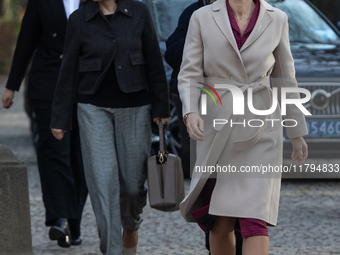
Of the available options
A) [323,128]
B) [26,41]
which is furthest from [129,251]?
[323,128]

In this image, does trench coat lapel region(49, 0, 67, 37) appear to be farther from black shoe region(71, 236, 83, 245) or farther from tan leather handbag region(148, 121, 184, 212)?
black shoe region(71, 236, 83, 245)

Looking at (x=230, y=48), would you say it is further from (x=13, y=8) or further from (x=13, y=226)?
(x=13, y=8)

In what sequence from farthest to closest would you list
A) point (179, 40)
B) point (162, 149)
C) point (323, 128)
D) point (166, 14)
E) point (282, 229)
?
point (166, 14) < point (323, 128) < point (282, 229) < point (162, 149) < point (179, 40)

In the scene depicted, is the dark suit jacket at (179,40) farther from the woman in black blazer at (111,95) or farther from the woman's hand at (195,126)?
the woman's hand at (195,126)

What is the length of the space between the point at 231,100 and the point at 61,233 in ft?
6.41

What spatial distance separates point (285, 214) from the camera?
627 cm

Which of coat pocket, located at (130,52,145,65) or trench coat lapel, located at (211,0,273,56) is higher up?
trench coat lapel, located at (211,0,273,56)

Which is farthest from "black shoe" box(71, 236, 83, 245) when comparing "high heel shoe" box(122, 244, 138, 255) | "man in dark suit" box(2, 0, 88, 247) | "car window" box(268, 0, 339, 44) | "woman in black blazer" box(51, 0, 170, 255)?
"car window" box(268, 0, 339, 44)

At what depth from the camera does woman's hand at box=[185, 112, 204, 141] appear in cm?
360

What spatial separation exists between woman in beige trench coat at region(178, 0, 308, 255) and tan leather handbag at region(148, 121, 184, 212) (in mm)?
559

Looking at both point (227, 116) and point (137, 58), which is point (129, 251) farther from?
point (227, 116)

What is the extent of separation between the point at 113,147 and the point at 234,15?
48.6 inches

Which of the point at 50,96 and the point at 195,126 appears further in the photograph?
the point at 50,96

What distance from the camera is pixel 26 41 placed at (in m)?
5.23
